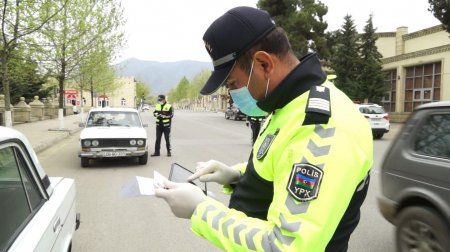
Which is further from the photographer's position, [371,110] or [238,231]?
[371,110]

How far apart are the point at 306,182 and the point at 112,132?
34.2 ft

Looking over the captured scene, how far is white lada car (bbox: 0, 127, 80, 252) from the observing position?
88.4 inches

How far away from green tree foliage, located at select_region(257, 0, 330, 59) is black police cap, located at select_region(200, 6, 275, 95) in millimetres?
39392

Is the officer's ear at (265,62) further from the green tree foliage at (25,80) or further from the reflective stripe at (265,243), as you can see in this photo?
the green tree foliage at (25,80)

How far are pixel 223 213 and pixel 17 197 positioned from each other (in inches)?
72.3

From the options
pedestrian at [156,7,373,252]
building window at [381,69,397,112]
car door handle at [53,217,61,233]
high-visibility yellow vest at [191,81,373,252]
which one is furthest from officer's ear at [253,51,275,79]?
building window at [381,69,397,112]

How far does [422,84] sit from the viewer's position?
1288 inches

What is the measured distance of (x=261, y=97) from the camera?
5.27 ft

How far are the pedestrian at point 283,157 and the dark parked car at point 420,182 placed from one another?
251 centimetres

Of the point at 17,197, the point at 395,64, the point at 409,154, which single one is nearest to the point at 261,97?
the point at 17,197

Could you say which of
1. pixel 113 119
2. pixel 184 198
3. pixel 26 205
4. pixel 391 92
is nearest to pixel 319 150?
pixel 184 198

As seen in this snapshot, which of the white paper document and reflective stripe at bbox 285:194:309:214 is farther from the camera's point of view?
the white paper document

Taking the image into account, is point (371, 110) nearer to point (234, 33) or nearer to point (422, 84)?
point (422, 84)

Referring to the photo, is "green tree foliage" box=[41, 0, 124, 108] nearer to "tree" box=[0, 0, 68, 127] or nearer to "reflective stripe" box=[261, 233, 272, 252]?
"tree" box=[0, 0, 68, 127]
